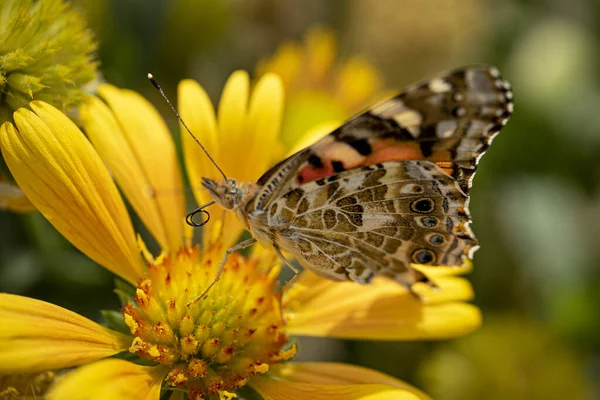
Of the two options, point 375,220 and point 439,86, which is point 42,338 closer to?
point 375,220

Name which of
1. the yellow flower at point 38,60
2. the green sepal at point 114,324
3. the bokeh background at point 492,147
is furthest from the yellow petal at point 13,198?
the bokeh background at point 492,147

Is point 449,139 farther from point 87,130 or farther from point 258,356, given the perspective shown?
point 87,130

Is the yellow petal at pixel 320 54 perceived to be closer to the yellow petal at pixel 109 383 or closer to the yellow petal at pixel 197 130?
the yellow petal at pixel 197 130

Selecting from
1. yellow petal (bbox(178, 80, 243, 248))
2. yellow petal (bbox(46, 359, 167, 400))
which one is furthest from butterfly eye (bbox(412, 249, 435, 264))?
yellow petal (bbox(46, 359, 167, 400))

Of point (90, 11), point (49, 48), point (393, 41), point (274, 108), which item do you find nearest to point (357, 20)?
point (393, 41)

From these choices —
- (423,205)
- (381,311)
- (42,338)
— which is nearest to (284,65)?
(381,311)

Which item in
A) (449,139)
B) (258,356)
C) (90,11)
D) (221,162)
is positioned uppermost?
(90,11)

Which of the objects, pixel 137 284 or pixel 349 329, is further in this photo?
pixel 349 329
